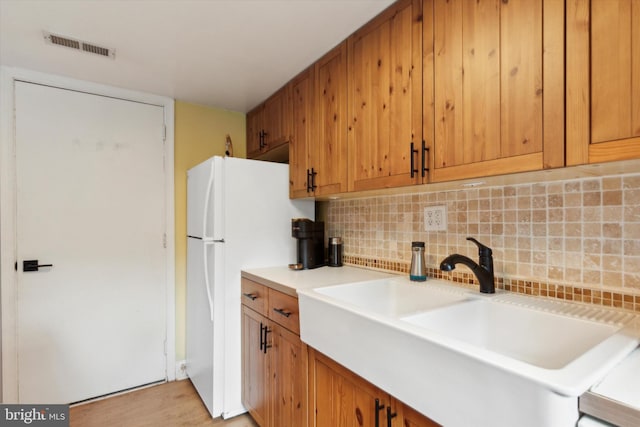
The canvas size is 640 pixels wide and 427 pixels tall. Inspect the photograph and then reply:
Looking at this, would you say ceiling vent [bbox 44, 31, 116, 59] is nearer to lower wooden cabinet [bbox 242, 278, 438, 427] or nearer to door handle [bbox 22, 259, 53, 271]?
door handle [bbox 22, 259, 53, 271]

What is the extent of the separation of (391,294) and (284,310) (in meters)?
0.55

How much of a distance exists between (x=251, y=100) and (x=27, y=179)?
64.5 inches

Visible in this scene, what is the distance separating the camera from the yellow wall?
8.52ft

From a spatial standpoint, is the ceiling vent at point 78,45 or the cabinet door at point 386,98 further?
the ceiling vent at point 78,45

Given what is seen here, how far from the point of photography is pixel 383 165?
57.7 inches

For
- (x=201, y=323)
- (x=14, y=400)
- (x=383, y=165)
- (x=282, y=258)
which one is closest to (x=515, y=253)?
(x=383, y=165)

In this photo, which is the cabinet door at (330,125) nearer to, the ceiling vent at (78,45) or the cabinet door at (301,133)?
the cabinet door at (301,133)

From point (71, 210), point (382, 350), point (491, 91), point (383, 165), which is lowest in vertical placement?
point (382, 350)

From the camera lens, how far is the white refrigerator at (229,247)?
199 centimetres

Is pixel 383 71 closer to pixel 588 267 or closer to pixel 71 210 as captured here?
pixel 588 267

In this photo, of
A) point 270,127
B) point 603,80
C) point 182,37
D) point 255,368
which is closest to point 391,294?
point 255,368

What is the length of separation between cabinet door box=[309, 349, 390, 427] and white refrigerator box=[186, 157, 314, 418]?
837mm

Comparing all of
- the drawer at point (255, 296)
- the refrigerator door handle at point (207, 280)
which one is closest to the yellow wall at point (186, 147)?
the refrigerator door handle at point (207, 280)

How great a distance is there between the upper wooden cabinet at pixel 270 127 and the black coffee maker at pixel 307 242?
62 centimetres
